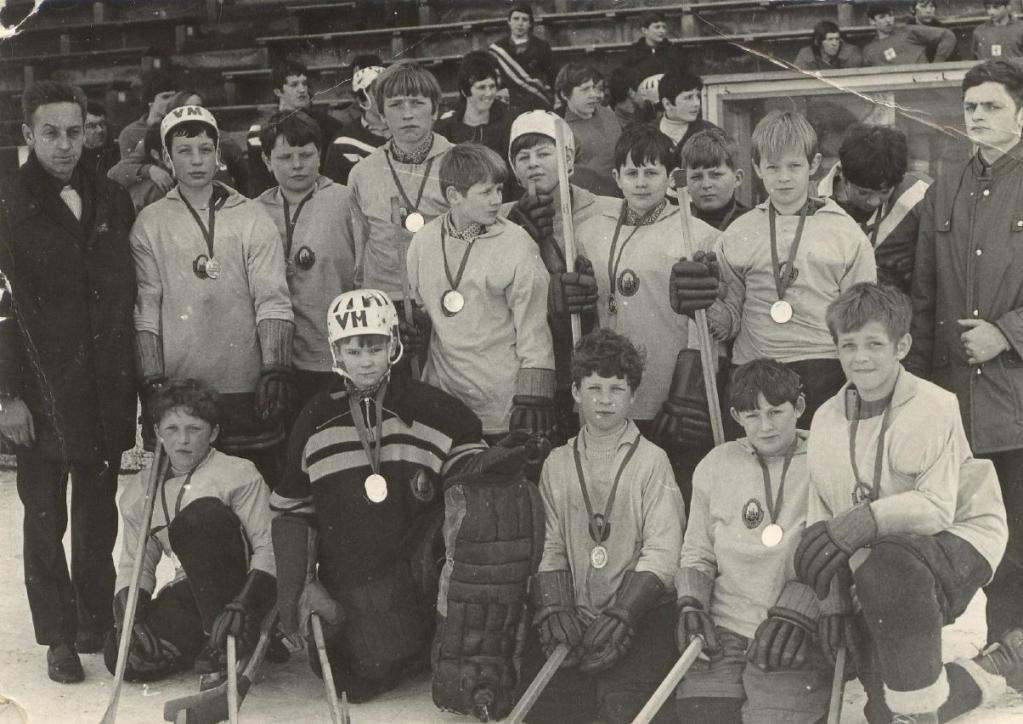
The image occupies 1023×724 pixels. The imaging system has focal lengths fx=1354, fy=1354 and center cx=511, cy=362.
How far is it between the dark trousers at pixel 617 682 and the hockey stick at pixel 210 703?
2.35ft

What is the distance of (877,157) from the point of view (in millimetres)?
3912

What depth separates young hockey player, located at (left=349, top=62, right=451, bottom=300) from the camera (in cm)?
421

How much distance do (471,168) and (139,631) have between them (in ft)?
5.29

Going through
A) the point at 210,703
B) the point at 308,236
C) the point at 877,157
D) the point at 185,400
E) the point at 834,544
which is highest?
the point at 877,157

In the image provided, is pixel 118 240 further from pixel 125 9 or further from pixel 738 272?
pixel 125 9

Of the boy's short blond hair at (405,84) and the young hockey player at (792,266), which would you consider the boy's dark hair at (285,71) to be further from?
the young hockey player at (792,266)

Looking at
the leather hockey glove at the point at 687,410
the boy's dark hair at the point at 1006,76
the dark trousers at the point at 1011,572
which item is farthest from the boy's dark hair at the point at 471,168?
the dark trousers at the point at 1011,572

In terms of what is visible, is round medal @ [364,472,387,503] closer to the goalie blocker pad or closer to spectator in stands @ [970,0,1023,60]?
the goalie blocker pad

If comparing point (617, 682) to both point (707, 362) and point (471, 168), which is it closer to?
point (707, 362)

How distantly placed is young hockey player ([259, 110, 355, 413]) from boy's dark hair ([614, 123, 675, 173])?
1.00 metres

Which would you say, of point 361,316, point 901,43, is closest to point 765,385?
point 361,316

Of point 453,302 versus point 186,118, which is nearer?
point 453,302

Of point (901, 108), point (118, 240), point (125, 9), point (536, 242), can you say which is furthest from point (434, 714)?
point (125, 9)

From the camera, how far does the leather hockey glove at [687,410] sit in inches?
148
